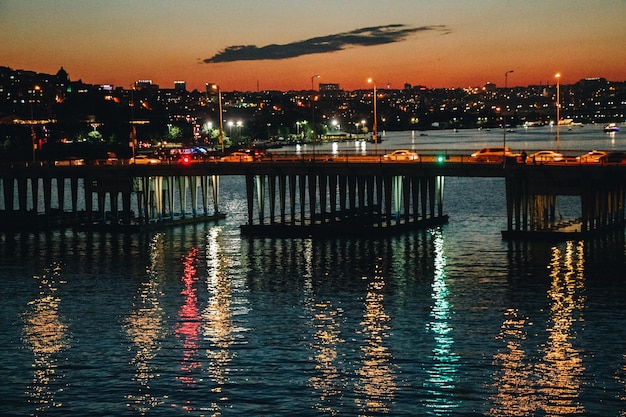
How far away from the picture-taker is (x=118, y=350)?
4478cm

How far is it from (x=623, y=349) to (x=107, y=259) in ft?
132

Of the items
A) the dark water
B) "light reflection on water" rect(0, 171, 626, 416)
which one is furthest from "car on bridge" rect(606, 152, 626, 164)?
"light reflection on water" rect(0, 171, 626, 416)

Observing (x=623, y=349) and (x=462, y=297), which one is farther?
(x=462, y=297)

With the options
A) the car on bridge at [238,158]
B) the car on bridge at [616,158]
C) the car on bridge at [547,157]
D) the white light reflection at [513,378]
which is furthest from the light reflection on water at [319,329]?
the car on bridge at [238,158]

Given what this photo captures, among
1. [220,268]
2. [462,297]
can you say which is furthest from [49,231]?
[462,297]

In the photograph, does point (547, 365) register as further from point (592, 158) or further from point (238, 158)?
point (238, 158)

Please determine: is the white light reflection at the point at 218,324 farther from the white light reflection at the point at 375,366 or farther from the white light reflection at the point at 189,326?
the white light reflection at the point at 375,366

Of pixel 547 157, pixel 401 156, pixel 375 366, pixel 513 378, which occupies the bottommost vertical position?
pixel 513 378

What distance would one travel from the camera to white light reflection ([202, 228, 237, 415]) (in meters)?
40.0

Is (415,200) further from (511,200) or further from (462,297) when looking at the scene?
(462,297)

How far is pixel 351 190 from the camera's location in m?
85.8

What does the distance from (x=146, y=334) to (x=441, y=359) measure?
45.3ft

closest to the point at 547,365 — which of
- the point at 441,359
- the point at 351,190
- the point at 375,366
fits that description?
the point at 441,359

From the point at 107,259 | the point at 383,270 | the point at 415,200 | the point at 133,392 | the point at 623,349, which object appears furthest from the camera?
the point at 415,200
